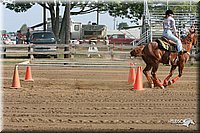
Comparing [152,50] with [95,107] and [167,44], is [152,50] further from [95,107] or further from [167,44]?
[95,107]

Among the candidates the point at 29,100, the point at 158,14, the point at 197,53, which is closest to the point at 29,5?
the point at 158,14

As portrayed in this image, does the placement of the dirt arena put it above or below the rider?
below

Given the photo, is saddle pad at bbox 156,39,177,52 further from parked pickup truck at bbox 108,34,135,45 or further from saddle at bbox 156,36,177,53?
parked pickup truck at bbox 108,34,135,45

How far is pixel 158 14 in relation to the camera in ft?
122

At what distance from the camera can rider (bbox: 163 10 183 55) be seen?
1459 cm

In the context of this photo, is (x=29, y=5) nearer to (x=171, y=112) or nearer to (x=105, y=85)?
(x=105, y=85)

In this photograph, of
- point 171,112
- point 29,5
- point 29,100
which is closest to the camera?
point 171,112

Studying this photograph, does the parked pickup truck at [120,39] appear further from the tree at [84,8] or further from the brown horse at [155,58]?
the brown horse at [155,58]

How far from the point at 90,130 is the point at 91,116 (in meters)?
1.32

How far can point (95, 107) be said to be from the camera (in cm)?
1067

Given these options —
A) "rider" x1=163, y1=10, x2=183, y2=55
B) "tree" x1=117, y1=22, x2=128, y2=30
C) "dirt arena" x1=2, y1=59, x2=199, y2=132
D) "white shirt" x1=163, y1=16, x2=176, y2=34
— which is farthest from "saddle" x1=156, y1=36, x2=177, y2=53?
"tree" x1=117, y1=22, x2=128, y2=30

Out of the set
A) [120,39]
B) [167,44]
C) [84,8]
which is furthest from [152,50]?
[120,39]

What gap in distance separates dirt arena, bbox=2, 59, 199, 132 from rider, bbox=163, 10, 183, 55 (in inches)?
56.4

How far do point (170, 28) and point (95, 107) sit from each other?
510 centimetres
